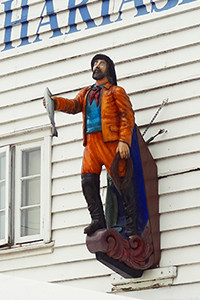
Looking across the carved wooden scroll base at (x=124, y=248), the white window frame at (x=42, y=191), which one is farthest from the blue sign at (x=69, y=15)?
the carved wooden scroll base at (x=124, y=248)

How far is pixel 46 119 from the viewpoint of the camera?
11992mm

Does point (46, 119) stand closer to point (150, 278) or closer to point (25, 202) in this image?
point (25, 202)

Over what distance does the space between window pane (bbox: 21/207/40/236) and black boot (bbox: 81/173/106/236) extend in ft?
4.36

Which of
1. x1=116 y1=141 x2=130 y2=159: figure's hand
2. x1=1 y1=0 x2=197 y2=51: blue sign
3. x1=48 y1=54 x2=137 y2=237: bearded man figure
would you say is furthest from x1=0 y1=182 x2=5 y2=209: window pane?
x1=116 y1=141 x2=130 y2=159: figure's hand

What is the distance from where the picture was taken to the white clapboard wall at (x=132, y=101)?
1069 centimetres

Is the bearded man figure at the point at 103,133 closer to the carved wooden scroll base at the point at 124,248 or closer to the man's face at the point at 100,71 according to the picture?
the man's face at the point at 100,71

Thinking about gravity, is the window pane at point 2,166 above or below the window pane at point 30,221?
above

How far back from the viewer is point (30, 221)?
11.9m

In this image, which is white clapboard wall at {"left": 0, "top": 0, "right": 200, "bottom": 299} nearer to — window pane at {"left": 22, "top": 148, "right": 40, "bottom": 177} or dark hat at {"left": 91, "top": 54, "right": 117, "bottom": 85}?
window pane at {"left": 22, "top": 148, "right": 40, "bottom": 177}

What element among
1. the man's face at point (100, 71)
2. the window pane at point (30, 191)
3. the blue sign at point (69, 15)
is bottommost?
the window pane at point (30, 191)

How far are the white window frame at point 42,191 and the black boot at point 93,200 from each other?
3.55 ft

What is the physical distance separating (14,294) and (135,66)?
5.02 metres

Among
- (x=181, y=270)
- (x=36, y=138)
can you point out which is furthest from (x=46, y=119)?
(x=181, y=270)

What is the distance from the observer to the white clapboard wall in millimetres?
10688
